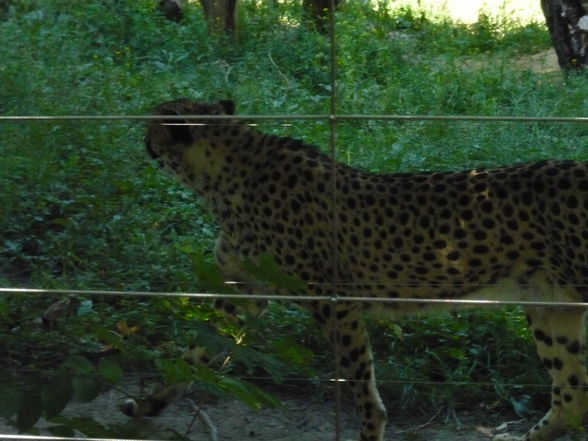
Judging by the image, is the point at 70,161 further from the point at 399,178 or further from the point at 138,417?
the point at 138,417

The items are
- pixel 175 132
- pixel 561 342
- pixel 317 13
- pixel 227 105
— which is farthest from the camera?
pixel 317 13

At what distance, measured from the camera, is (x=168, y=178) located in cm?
293

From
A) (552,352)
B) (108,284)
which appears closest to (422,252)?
(552,352)

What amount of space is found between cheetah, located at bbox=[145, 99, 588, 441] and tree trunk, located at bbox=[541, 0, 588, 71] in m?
2.01

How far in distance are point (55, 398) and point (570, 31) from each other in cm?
315

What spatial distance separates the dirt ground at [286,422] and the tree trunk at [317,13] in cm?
275

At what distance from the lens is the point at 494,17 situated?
523 cm

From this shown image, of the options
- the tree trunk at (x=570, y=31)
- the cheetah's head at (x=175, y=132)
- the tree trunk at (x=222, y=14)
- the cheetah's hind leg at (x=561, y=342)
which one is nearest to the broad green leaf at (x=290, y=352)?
the cheetah's hind leg at (x=561, y=342)

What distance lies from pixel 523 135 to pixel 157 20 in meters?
2.15

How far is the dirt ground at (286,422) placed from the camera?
228cm

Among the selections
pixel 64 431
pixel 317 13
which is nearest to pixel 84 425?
pixel 64 431

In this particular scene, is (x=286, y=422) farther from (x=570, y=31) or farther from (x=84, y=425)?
(x=570, y=31)

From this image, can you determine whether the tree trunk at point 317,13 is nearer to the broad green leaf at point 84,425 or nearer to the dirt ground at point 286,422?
the dirt ground at point 286,422

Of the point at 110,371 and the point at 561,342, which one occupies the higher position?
the point at 110,371
